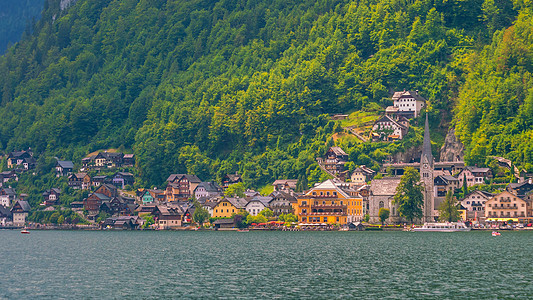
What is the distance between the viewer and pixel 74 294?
52.0m

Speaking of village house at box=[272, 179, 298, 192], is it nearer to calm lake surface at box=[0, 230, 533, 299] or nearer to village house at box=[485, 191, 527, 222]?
village house at box=[485, 191, 527, 222]

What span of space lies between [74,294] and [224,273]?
14057 millimetres

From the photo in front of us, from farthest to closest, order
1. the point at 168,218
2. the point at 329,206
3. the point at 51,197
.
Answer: the point at 51,197 → the point at 168,218 → the point at 329,206

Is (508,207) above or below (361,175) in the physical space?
below

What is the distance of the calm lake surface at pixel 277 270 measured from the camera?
52.4m

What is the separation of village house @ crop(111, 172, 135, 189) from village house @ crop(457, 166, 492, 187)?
78.6 meters

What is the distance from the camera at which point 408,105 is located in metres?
167

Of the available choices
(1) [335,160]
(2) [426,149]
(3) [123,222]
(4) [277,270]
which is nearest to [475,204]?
(2) [426,149]

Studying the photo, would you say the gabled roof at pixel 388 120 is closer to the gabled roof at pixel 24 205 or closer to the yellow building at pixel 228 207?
the yellow building at pixel 228 207

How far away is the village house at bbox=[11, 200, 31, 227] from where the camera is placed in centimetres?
17862

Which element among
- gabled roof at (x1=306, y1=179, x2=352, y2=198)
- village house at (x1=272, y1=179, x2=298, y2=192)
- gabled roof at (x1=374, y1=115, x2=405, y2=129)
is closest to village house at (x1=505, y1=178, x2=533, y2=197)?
gabled roof at (x1=306, y1=179, x2=352, y2=198)

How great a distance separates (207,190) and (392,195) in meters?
44.9

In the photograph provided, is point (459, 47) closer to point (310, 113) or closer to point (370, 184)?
point (310, 113)

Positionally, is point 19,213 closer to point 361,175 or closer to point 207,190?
point 207,190
